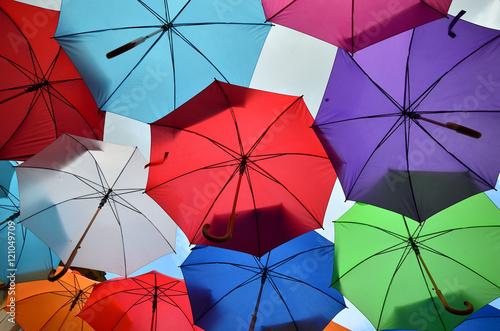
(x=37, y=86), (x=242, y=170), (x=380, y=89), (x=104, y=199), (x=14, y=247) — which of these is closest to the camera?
(x=380, y=89)

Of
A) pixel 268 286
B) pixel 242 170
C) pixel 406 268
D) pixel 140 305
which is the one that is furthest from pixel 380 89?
pixel 140 305

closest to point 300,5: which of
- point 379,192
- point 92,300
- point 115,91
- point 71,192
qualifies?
point 379,192

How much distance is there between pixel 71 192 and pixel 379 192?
539 cm

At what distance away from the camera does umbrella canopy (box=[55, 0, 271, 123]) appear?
4703 mm

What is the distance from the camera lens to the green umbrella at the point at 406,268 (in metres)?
4.76

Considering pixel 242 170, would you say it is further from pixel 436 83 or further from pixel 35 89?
pixel 35 89

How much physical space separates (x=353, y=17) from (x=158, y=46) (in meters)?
3.35

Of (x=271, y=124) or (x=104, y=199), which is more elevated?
(x=271, y=124)

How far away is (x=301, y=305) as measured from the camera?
5.40 metres

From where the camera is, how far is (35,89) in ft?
16.3

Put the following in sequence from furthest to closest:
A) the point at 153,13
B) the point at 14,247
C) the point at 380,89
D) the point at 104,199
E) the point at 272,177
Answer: the point at 14,247 < the point at 104,199 < the point at 153,13 < the point at 272,177 < the point at 380,89

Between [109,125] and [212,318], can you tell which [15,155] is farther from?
[212,318]
